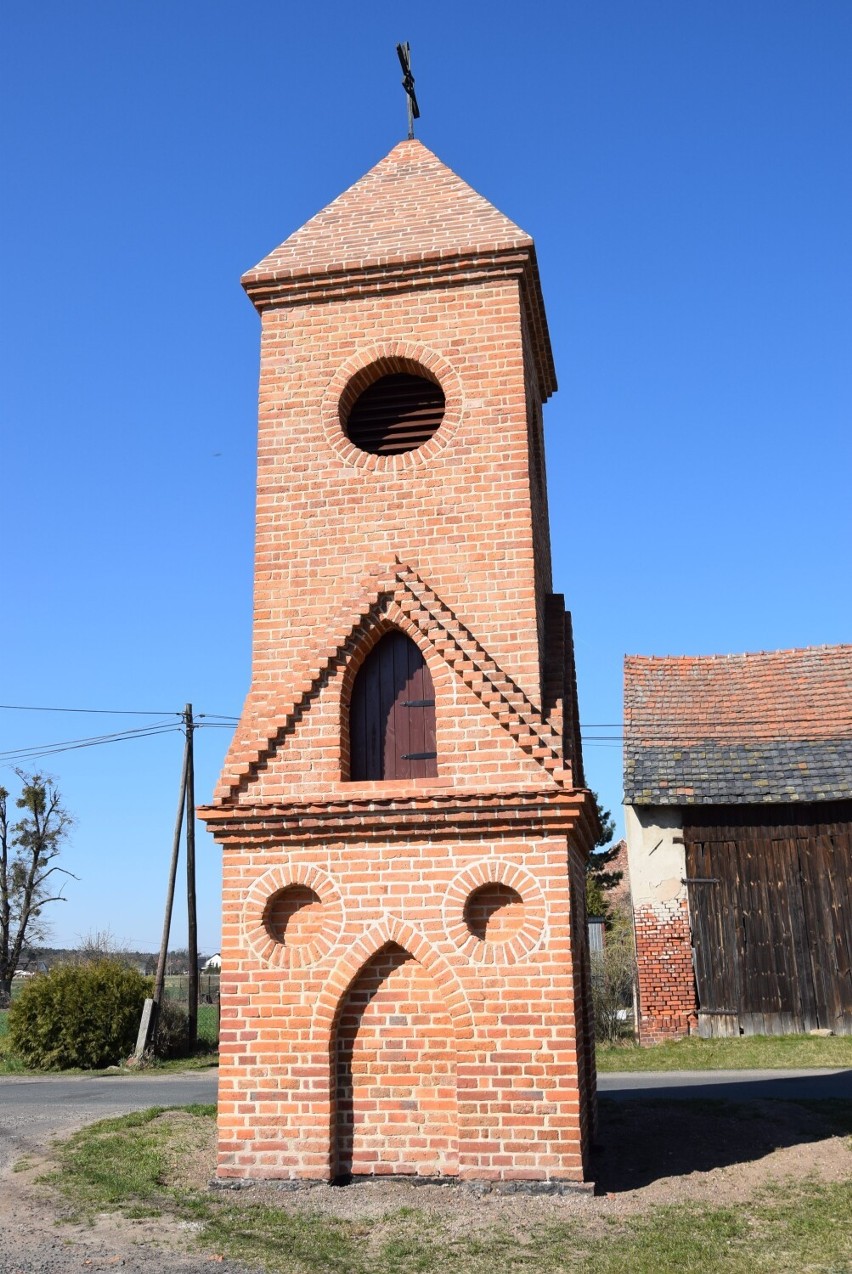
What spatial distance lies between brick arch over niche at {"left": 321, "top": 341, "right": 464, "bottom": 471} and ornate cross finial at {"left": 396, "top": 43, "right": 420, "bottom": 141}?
130 inches

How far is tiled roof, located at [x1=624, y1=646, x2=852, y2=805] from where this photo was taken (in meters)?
17.0

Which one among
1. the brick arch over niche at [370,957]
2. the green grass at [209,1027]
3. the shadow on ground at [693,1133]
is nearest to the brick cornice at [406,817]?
the brick arch over niche at [370,957]

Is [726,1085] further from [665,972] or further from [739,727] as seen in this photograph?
[739,727]

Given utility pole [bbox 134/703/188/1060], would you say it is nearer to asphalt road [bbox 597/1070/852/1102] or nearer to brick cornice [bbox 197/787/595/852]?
asphalt road [bbox 597/1070/852/1102]

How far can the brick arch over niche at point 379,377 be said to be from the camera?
9.05m

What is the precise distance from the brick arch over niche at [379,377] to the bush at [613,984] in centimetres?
1262

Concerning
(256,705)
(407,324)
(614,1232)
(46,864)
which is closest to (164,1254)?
(614,1232)

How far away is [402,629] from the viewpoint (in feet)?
27.9

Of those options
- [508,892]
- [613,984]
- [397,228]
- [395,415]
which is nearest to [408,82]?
[397,228]

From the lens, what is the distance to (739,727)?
18141 millimetres

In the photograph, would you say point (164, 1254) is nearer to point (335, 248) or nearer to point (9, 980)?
point (335, 248)

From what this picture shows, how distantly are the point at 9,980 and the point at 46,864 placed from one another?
3.89 meters

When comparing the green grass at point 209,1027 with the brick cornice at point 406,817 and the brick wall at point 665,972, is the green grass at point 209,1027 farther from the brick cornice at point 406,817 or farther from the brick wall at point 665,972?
the brick cornice at point 406,817

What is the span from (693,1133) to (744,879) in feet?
27.0
